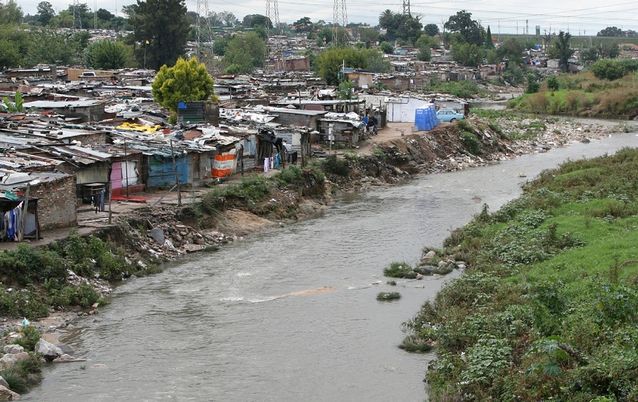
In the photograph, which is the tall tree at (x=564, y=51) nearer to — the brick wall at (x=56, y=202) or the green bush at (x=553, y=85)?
the green bush at (x=553, y=85)

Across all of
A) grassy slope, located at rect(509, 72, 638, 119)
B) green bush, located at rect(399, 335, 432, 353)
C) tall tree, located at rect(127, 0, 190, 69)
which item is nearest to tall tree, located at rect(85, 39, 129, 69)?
tall tree, located at rect(127, 0, 190, 69)

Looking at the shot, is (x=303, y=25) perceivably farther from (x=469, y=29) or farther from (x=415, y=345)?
(x=415, y=345)

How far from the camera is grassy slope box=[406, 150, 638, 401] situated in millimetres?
11125

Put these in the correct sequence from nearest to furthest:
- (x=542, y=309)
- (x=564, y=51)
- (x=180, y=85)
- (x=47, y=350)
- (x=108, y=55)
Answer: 1. (x=542, y=309)
2. (x=47, y=350)
3. (x=180, y=85)
4. (x=108, y=55)
5. (x=564, y=51)

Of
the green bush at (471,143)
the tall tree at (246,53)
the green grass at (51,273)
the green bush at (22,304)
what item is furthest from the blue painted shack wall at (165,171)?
the tall tree at (246,53)

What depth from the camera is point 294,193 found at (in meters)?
28.2

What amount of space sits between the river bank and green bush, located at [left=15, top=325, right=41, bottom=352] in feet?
6.79

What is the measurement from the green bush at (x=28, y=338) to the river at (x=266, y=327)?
0.67 meters

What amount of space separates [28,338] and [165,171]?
11477 millimetres

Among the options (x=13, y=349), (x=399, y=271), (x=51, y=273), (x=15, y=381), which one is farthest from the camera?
(x=399, y=271)

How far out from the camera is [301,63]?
85.2 metres

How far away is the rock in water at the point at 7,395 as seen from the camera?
500 inches

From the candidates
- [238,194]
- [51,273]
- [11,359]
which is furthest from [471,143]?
[11,359]

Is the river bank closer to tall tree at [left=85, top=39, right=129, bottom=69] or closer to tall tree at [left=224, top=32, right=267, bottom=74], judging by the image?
tall tree at [left=85, top=39, right=129, bottom=69]
